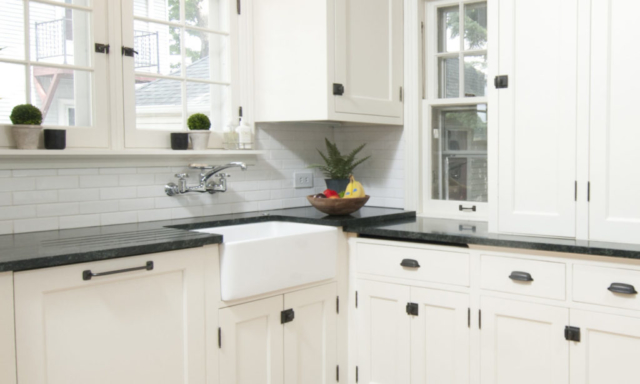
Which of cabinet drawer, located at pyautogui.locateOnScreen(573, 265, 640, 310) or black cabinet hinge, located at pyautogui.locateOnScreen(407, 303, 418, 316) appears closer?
cabinet drawer, located at pyautogui.locateOnScreen(573, 265, 640, 310)

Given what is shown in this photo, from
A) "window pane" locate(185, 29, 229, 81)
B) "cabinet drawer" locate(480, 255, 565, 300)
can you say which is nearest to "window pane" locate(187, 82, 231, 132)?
"window pane" locate(185, 29, 229, 81)

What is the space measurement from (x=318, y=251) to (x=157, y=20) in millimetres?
1336

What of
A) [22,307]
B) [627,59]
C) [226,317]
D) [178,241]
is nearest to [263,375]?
[226,317]

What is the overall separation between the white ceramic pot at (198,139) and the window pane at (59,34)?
1.95 feet

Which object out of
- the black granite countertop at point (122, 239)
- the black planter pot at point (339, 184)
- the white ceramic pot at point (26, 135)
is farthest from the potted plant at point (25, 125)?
the black planter pot at point (339, 184)

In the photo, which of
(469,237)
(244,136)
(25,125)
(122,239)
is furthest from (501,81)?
(25,125)

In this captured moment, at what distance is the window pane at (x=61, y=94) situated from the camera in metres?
2.60

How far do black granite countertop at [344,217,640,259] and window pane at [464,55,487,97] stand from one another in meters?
0.72

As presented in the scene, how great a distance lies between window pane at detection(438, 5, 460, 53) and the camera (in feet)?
11.3

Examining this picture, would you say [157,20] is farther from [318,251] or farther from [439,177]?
[439,177]

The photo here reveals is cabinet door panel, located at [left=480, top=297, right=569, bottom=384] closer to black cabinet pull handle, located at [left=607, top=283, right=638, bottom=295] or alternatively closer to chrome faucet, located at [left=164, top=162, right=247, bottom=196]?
black cabinet pull handle, located at [left=607, top=283, right=638, bottom=295]

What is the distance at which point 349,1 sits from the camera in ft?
10.6

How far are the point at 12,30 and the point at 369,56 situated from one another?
5.64 feet

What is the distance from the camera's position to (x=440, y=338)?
2.76 meters
